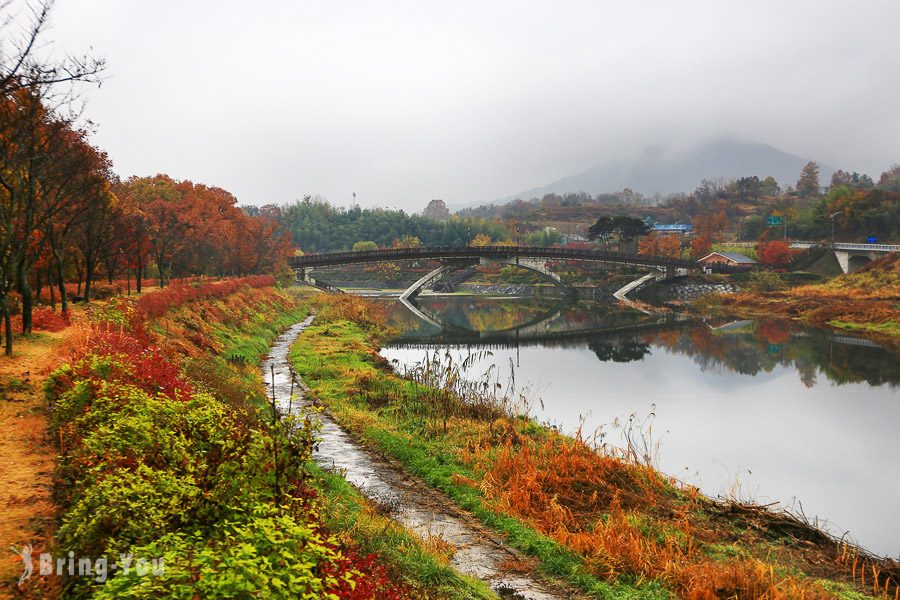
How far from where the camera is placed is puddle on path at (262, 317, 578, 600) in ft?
27.5

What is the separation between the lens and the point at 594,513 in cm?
1105

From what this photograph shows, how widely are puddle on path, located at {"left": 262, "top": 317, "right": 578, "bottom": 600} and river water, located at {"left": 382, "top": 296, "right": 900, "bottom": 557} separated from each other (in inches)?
207

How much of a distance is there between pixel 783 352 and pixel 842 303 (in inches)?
846

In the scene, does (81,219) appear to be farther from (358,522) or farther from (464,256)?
(464,256)

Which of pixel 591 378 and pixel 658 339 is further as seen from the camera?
pixel 658 339

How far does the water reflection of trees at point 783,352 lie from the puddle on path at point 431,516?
2347cm

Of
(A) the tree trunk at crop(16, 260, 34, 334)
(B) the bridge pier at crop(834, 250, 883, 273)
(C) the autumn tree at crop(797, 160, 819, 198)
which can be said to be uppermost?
(C) the autumn tree at crop(797, 160, 819, 198)

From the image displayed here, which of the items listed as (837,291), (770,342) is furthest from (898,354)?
(837,291)

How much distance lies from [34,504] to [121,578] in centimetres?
338

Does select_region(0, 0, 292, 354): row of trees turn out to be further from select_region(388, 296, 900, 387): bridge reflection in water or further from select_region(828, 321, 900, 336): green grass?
select_region(828, 321, 900, 336): green grass

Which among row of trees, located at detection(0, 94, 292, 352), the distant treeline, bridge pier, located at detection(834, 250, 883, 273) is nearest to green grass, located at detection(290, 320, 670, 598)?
row of trees, located at detection(0, 94, 292, 352)

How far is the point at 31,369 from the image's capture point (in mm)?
11703

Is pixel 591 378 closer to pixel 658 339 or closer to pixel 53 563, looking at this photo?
pixel 658 339

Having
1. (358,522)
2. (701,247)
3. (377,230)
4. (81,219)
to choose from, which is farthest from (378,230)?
(358,522)
